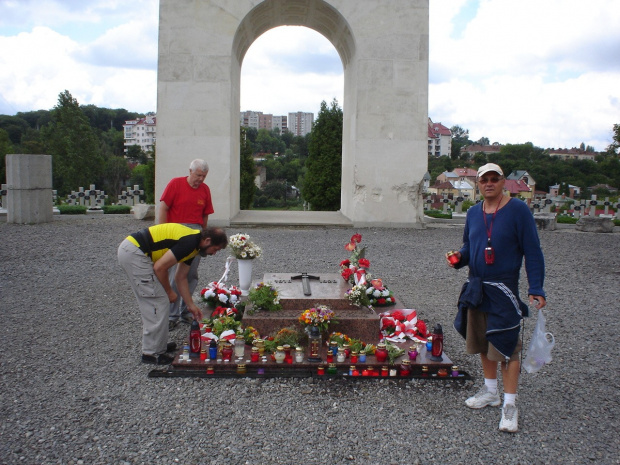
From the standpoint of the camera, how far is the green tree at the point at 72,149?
2100 inches

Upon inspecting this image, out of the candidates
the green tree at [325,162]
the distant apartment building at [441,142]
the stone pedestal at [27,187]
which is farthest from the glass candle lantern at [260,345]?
the distant apartment building at [441,142]

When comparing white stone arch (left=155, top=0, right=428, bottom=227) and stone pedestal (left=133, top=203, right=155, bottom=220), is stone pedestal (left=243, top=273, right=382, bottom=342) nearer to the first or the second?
white stone arch (left=155, top=0, right=428, bottom=227)

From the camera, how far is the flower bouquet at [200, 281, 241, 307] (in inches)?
245

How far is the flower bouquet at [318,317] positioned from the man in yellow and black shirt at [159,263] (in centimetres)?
96

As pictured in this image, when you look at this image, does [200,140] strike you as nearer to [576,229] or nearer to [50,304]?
[50,304]

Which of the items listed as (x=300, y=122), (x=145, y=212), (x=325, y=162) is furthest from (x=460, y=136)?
(x=145, y=212)

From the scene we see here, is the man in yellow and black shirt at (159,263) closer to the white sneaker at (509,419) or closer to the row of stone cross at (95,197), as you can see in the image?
the white sneaker at (509,419)

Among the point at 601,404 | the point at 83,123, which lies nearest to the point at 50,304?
the point at 601,404

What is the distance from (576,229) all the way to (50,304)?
14.4 meters

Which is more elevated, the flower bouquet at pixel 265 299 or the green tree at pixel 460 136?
the green tree at pixel 460 136

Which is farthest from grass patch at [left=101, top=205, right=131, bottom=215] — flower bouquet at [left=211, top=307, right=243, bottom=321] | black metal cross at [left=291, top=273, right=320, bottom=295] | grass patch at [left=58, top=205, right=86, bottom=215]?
flower bouquet at [left=211, top=307, right=243, bottom=321]

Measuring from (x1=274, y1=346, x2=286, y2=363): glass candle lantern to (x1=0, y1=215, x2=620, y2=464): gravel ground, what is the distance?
216 millimetres

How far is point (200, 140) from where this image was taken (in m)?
13.8

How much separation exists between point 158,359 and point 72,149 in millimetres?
53599
